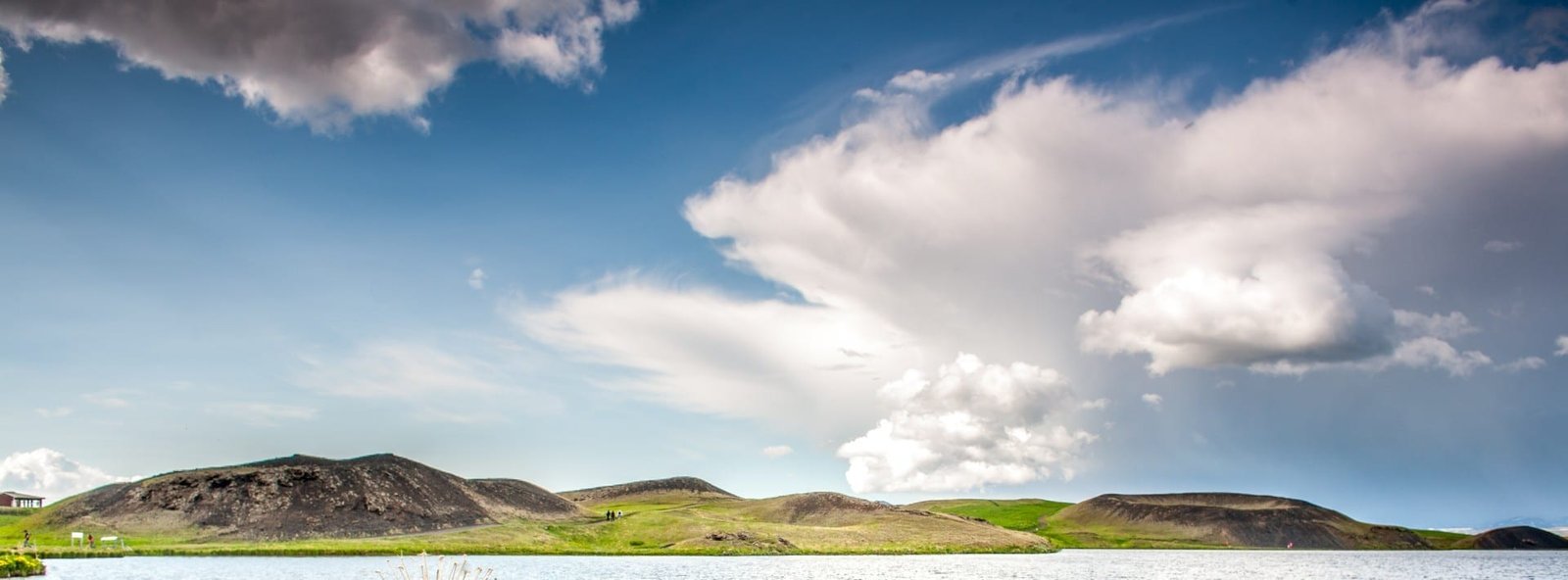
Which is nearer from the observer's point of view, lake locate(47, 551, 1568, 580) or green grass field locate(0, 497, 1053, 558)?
lake locate(47, 551, 1568, 580)

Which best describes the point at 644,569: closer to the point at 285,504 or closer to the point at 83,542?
the point at 83,542

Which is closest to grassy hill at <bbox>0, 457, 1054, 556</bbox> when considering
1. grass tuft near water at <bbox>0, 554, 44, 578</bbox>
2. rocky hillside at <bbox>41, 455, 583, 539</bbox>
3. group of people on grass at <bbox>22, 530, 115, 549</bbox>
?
rocky hillside at <bbox>41, 455, 583, 539</bbox>

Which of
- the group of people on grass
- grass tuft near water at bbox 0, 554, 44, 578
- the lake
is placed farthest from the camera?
the group of people on grass

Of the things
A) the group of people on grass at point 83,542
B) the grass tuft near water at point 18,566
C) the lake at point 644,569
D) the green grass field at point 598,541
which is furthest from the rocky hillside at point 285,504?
the grass tuft near water at point 18,566

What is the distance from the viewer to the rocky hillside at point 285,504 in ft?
470

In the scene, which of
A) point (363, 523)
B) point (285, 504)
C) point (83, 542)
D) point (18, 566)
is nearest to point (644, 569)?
point (18, 566)

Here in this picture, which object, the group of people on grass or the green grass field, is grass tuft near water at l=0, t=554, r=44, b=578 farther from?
the group of people on grass

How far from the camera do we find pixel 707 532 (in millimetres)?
158750

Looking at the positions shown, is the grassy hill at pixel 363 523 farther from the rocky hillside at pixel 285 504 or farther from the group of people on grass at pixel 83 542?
the group of people on grass at pixel 83 542

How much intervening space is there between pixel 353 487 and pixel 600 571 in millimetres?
83940

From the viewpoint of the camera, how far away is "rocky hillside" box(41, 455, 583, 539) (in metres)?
143

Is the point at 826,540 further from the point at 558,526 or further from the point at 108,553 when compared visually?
the point at 108,553

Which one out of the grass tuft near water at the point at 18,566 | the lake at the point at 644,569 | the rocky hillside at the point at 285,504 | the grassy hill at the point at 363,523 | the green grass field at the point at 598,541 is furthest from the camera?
the rocky hillside at the point at 285,504

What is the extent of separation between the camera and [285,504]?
15362 cm
